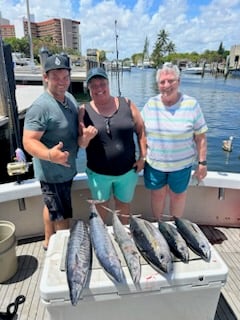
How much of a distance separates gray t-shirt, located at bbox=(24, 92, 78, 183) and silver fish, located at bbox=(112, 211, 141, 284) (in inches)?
22.4

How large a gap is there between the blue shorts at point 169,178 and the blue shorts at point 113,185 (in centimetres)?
12

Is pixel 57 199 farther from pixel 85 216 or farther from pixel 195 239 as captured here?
pixel 195 239

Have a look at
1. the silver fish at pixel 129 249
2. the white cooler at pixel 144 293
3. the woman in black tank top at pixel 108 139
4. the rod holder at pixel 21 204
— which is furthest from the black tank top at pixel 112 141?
the rod holder at pixel 21 204

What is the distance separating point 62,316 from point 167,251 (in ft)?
1.97

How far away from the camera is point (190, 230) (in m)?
1.62

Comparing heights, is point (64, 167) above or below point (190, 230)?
above

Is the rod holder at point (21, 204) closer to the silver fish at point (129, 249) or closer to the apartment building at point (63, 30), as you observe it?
the silver fish at point (129, 249)

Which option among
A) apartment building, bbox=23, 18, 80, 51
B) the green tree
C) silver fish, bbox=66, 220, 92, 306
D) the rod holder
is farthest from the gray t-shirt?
apartment building, bbox=23, 18, 80, 51

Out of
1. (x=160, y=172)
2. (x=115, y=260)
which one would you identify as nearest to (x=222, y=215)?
(x=160, y=172)

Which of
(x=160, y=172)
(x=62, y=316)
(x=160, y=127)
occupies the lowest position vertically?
(x=62, y=316)

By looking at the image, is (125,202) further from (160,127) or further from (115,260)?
(115,260)

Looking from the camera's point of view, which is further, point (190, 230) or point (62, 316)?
point (190, 230)

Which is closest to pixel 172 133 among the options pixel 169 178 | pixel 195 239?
pixel 169 178

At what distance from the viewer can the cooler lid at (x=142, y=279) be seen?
1.31m
